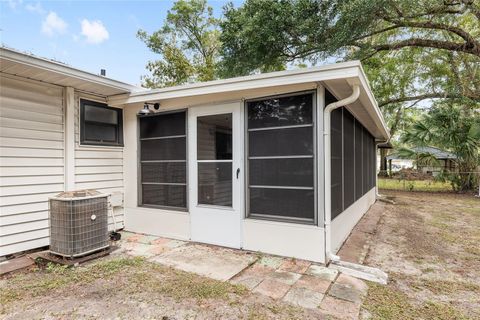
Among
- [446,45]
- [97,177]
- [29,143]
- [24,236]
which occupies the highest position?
[446,45]

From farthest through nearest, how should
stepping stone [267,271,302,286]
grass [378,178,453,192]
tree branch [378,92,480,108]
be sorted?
grass [378,178,453,192]
tree branch [378,92,480,108]
stepping stone [267,271,302,286]

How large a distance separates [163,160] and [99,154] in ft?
3.41

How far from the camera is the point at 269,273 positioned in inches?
123

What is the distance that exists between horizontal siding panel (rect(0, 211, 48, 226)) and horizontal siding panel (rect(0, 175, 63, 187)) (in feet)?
1.35

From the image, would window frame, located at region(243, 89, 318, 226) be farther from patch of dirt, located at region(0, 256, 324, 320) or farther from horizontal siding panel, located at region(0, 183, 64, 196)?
horizontal siding panel, located at region(0, 183, 64, 196)

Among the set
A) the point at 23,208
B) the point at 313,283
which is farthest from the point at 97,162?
the point at 313,283

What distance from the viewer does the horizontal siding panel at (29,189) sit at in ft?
11.2

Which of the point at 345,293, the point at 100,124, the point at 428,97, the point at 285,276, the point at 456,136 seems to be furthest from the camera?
the point at 428,97

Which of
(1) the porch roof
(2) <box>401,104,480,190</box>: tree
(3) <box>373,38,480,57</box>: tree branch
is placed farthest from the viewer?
(2) <box>401,104,480,190</box>: tree

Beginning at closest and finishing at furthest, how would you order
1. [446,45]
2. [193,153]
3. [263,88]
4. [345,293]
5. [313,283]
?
[345,293]
[313,283]
[263,88]
[193,153]
[446,45]

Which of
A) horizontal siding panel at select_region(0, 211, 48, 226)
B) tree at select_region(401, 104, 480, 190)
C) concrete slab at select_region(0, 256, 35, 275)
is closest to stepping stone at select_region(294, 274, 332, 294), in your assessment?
concrete slab at select_region(0, 256, 35, 275)

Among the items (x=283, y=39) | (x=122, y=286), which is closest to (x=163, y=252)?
(x=122, y=286)

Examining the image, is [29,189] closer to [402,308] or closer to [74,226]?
[74,226]

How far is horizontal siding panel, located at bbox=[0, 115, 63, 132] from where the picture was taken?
3.43m
